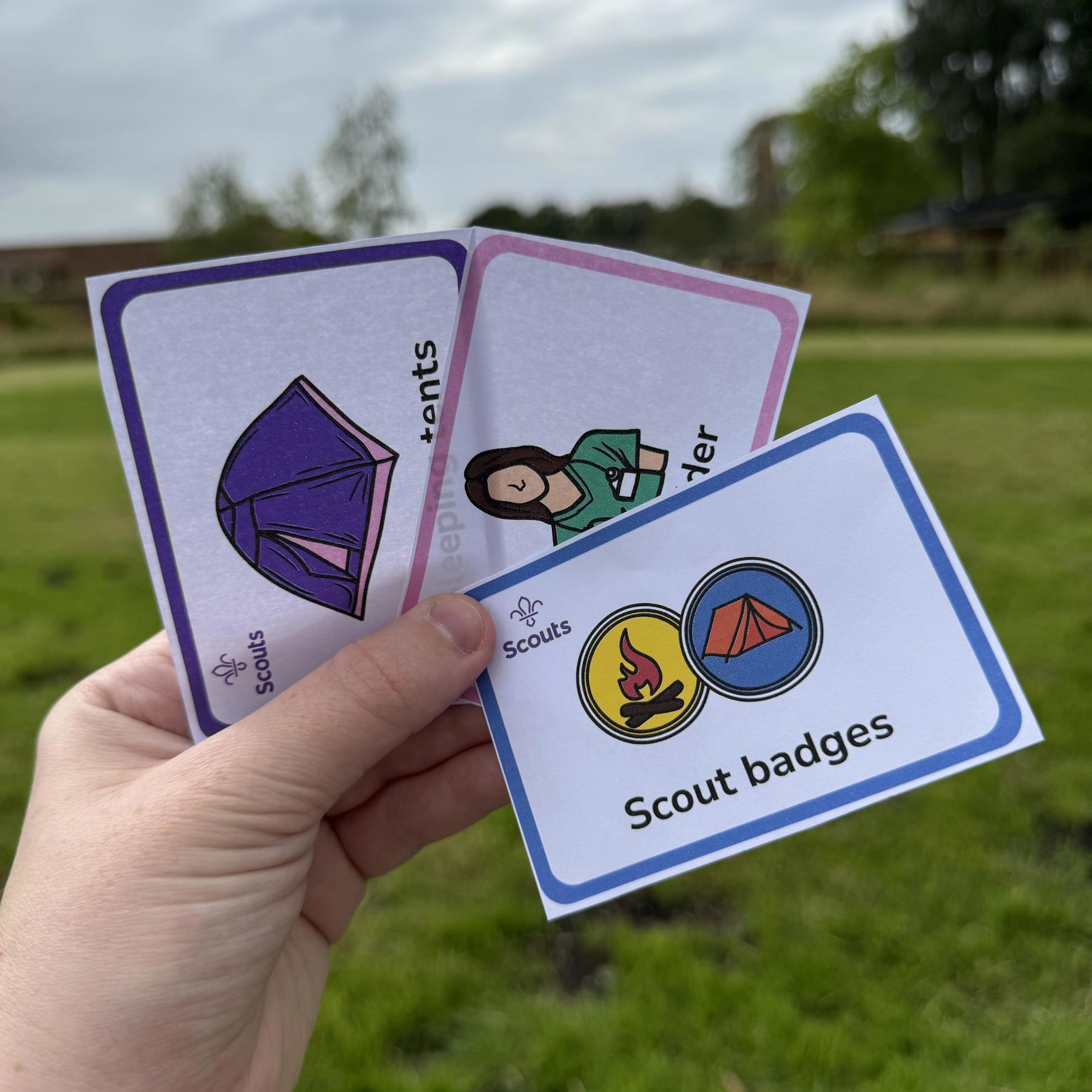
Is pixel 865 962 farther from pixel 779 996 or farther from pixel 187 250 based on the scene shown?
pixel 187 250

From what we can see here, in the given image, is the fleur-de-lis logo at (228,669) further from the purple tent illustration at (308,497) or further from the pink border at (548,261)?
the pink border at (548,261)

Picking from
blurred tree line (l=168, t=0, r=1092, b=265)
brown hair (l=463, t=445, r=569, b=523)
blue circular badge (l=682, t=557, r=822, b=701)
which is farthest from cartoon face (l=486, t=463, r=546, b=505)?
blurred tree line (l=168, t=0, r=1092, b=265)

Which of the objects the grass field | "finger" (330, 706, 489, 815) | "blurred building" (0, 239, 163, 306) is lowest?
the grass field

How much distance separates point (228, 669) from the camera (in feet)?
3.71

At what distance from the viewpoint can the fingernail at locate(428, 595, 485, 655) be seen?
1.07 m

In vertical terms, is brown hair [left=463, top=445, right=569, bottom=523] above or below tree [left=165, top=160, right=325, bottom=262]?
→ below

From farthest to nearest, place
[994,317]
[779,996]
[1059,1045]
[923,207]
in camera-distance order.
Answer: [923,207]
[994,317]
[779,996]
[1059,1045]

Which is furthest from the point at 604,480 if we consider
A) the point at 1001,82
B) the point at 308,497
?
the point at 1001,82

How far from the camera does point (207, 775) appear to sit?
0.97 m

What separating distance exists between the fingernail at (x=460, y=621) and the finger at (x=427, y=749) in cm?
33

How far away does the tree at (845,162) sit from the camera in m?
21.7

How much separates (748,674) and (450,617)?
38 centimetres

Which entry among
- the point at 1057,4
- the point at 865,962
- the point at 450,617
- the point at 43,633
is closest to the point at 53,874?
the point at 450,617

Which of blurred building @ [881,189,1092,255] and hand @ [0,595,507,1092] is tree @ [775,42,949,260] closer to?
blurred building @ [881,189,1092,255]
